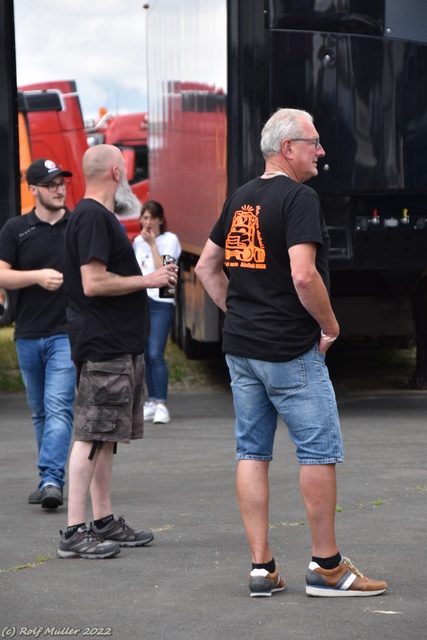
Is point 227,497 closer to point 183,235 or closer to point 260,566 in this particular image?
point 260,566

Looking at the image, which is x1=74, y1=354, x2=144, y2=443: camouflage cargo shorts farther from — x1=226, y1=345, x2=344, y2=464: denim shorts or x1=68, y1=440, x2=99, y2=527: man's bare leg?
x1=226, y1=345, x2=344, y2=464: denim shorts

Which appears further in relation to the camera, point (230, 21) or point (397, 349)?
point (397, 349)

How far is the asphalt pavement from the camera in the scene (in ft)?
16.8

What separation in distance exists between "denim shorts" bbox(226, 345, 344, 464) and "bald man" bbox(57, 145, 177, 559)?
962 millimetres

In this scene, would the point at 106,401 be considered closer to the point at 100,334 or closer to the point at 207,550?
the point at 100,334

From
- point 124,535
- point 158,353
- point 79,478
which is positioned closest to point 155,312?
point 158,353

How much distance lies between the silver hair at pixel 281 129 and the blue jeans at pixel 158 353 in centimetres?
553

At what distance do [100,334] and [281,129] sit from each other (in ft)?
4.70

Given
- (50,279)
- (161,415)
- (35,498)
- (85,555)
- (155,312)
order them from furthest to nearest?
(155,312), (161,415), (35,498), (50,279), (85,555)

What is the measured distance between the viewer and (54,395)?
7.60 meters

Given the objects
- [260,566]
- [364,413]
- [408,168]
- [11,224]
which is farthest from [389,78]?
[260,566]

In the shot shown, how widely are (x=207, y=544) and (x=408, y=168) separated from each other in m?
4.77

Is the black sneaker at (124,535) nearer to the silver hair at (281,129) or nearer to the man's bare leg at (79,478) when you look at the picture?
the man's bare leg at (79,478)

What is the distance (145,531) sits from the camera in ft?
22.3
